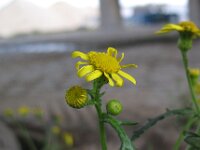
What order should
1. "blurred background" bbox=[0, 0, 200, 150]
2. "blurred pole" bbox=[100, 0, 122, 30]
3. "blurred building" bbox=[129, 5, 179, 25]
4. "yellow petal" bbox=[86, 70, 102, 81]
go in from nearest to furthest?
"yellow petal" bbox=[86, 70, 102, 81] → "blurred background" bbox=[0, 0, 200, 150] → "blurred pole" bbox=[100, 0, 122, 30] → "blurred building" bbox=[129, 5, 179, 25]

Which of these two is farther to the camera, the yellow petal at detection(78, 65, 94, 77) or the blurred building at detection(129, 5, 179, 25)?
the blurred building at detection(129, 5, 179, 25)

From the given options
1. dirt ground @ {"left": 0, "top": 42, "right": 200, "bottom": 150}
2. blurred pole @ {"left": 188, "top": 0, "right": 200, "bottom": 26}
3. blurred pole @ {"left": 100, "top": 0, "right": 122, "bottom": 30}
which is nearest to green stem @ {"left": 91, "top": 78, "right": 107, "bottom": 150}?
dirt ground @ {"left": 0, "top": 42, "right": 200, "bottom": 150}

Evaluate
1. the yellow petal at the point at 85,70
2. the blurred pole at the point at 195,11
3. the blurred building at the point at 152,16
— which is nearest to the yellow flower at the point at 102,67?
the yellow petal at the point at 85,70

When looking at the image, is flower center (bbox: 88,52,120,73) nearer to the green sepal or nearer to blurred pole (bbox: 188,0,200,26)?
the green sepal

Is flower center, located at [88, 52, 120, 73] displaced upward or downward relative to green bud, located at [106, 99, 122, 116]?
upward

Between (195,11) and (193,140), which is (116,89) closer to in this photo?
(193,140)

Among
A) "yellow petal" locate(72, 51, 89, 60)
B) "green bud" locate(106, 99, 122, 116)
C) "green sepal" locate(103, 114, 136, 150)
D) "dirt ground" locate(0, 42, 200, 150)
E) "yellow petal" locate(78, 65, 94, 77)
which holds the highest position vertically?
"yellow petal" locate(72, 51, 89, 60)

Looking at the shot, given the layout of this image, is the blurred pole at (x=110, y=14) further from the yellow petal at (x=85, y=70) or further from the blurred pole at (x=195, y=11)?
the yellow petal at (x=85, y=70)
